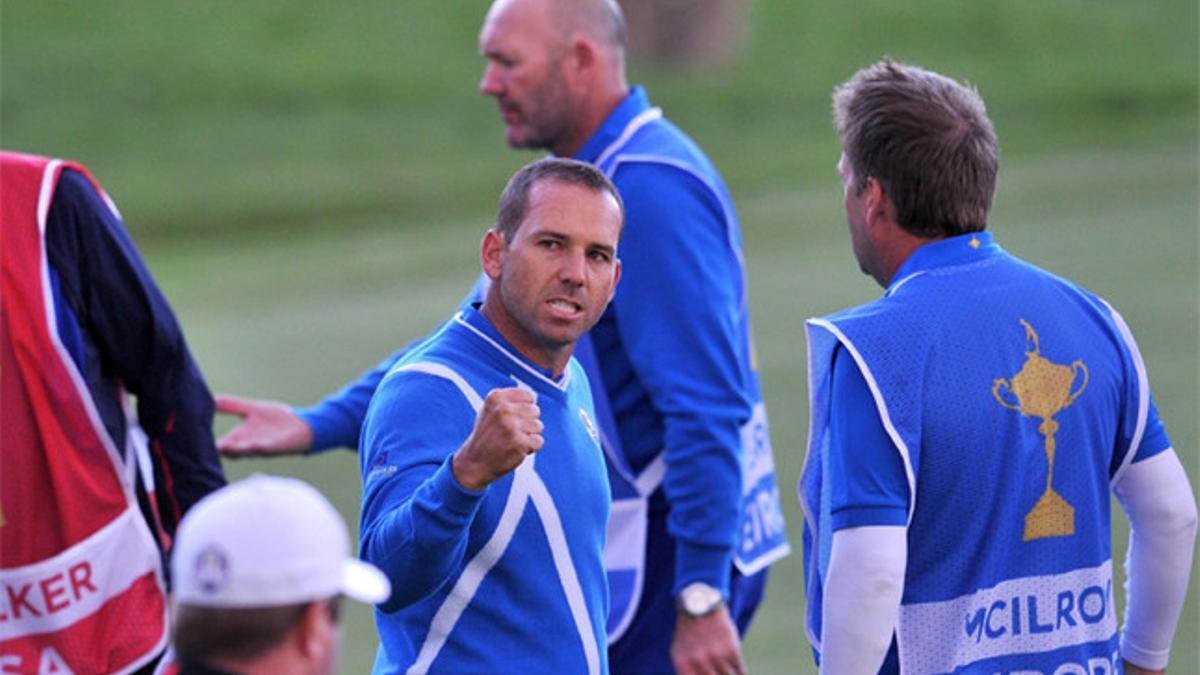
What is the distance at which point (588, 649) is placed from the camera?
143 inches

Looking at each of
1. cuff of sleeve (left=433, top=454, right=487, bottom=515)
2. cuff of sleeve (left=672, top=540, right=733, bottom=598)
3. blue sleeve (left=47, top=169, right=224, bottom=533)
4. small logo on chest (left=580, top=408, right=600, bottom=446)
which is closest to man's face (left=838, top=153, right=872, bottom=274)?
small logo on chest (left=580, top=408, right=600, bottom=446)

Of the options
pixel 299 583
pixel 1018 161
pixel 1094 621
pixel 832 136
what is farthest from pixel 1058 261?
pixel 299 583

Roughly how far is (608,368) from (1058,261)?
9.17m

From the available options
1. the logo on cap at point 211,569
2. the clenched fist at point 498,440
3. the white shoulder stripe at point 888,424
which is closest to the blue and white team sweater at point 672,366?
the white shoulder stripe at point 888,424

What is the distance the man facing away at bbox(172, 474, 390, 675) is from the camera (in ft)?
8.61

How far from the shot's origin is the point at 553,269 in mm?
3699

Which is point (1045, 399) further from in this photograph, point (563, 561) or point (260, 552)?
point (260, 552)

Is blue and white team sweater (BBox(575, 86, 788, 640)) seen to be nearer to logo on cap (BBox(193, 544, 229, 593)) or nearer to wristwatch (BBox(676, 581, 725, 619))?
wristwatch (BBox(676, 581, 725, 619))

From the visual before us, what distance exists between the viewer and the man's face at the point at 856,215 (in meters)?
3.84

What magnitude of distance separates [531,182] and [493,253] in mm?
140

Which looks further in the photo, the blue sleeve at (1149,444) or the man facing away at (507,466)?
the blue sleeve at (1149,444)

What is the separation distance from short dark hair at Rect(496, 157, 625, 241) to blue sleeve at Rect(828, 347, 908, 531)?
1.77 feet

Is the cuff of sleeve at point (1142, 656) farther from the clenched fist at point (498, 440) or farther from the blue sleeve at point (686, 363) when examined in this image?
the clenched fist at point (498, 440)

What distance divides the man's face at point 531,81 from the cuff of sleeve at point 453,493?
2153mm
